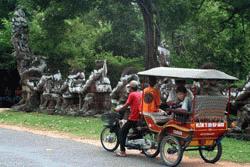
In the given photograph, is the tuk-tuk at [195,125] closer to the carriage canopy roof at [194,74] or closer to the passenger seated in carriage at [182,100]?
the carriage canopy roof at [194,74]

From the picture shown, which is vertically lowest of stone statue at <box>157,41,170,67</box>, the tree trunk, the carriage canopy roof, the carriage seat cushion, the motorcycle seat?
the motorcycle seat

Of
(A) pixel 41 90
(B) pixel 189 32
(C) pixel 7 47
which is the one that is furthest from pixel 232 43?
(C) pixel 7 47

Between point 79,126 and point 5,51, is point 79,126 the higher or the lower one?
the lower one

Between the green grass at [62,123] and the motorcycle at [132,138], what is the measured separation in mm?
2946

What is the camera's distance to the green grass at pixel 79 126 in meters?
12.9

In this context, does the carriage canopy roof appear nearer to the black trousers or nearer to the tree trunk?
the black trousers

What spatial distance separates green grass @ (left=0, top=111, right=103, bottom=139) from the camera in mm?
17078

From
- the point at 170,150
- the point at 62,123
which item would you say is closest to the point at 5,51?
the point at 62,123

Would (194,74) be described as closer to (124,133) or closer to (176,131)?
(176,131)

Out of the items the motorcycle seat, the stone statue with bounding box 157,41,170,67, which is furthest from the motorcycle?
the stone statue with bounding box 157,41,170,67

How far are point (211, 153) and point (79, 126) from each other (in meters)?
7.51

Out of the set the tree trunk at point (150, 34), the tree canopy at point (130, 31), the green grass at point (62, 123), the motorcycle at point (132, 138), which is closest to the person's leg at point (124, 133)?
the motorcycle at point (132, 138)

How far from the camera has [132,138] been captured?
12.2 m

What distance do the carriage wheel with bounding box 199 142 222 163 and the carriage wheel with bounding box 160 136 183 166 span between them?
807mm
